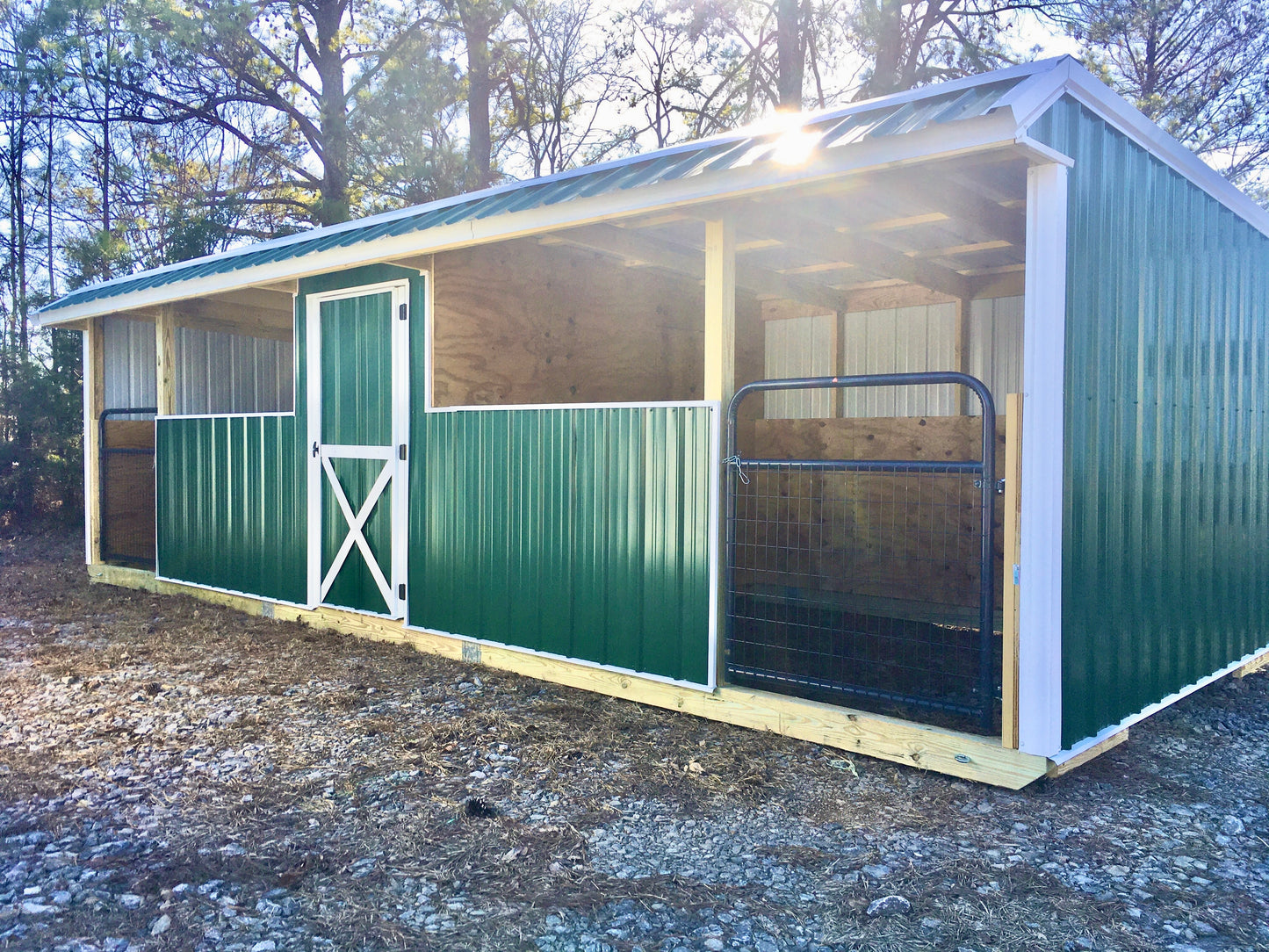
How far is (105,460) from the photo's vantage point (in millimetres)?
8398

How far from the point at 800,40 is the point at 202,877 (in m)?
13.1

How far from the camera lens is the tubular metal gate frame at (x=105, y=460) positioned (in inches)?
328

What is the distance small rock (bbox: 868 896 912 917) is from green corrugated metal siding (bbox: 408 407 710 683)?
1.72 m

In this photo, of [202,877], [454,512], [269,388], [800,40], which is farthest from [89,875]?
[800,40]

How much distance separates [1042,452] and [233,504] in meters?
5.67

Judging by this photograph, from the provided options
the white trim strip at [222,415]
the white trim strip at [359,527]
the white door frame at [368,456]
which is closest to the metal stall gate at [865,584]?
the white door frame at [368,456]

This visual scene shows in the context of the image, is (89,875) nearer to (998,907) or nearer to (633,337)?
(998,907)

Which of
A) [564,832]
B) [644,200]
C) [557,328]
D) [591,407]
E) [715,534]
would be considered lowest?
[564,832]

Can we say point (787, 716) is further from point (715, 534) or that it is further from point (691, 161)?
point (691, 161)

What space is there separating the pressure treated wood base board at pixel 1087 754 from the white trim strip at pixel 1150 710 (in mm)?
18

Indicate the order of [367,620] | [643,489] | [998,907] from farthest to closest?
[367,620] < [643,489] < [998,907]

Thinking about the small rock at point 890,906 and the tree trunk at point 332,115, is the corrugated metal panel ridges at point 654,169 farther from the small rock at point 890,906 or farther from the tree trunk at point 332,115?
the tree trunk at point 332,115

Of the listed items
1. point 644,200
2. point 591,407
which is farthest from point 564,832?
point 644,200

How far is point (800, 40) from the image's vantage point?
13242 millimetres
